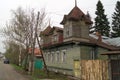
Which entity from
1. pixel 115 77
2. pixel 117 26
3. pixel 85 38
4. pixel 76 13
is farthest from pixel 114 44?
pixel 117 26

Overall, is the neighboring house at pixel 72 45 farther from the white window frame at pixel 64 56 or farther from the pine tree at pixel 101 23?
the pine tree at pixel 101 23

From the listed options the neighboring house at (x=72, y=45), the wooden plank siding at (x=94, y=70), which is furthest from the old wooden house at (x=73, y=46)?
the wooden plank siding at (x=94, y=70)

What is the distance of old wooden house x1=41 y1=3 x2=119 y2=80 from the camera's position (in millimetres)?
29492

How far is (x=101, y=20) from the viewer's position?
204 ft

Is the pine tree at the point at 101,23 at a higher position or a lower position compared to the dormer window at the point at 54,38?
higher

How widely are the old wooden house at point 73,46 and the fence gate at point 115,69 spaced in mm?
5390

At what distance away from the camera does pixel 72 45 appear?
3077cm

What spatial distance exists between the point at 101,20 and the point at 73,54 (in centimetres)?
3389

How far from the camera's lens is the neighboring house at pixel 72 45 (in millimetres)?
29828

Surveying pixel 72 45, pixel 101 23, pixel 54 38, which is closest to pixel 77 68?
pixel 72 45

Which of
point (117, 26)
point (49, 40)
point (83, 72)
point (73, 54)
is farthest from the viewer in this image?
point (117, 26)

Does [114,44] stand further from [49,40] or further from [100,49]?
[49,40]

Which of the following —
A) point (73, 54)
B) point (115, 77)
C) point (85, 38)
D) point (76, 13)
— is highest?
point (76, 13)

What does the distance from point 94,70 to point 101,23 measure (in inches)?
1573
